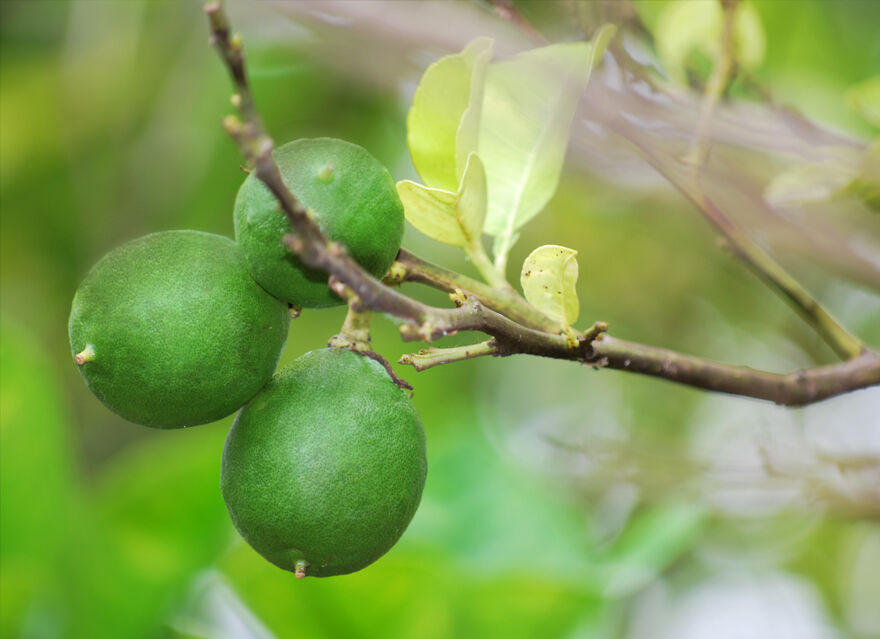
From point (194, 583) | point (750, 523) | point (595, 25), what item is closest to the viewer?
point (595, 25)

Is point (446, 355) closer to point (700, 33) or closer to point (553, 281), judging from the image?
point (553, 281)

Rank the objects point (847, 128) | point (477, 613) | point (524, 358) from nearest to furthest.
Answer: point (477, 613) < point (847, 128) < point (524, 358)

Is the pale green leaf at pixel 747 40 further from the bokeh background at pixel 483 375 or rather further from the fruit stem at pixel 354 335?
the fruit stem at pixel 354 335

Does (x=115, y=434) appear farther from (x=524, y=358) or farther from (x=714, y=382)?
(x=714, y=382)

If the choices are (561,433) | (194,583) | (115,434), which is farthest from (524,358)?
(194,583)

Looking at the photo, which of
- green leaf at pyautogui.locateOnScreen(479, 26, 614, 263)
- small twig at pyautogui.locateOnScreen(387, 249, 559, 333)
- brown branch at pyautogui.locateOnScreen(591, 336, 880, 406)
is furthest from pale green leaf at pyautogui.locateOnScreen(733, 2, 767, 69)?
small twig at pyautogui.locateOnScreen(387, 249, 559, 333)

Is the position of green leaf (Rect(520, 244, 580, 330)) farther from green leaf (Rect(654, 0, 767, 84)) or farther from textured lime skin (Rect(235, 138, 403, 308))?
green leaf (Rect(654, 0, 767, 84))
